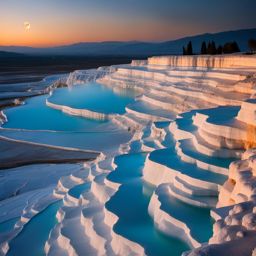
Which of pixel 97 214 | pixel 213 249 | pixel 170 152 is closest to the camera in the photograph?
pixel 213 249

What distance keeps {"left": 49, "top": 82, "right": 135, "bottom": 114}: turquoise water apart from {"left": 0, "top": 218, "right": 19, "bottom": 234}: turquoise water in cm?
985

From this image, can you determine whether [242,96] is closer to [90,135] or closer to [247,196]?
[90,135]

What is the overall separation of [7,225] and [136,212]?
11.2 ft

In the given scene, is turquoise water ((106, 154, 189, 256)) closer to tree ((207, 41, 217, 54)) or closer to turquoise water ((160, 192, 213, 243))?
turquoise water ((160, 192, 213, 243))

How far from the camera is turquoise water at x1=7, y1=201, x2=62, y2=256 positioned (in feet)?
22.0

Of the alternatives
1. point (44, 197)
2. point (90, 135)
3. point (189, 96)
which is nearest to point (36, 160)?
point (90, 135)

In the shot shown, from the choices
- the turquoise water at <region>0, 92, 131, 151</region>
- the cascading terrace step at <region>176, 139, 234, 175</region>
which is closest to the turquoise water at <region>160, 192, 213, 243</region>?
the cascading terrace step at <region>176, 139, 234, 175</region>

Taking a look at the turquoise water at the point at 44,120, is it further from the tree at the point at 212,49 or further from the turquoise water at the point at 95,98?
the tree at the point at 212,49

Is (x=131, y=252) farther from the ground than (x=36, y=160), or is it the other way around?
(x=131, y=252)

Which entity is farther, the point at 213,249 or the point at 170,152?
the point at 170,152

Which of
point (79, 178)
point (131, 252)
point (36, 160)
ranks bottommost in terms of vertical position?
point (36, 160)

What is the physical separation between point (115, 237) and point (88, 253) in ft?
1.57

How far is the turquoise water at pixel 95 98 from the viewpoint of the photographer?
19.4 metres

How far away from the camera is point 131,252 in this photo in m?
5.13
